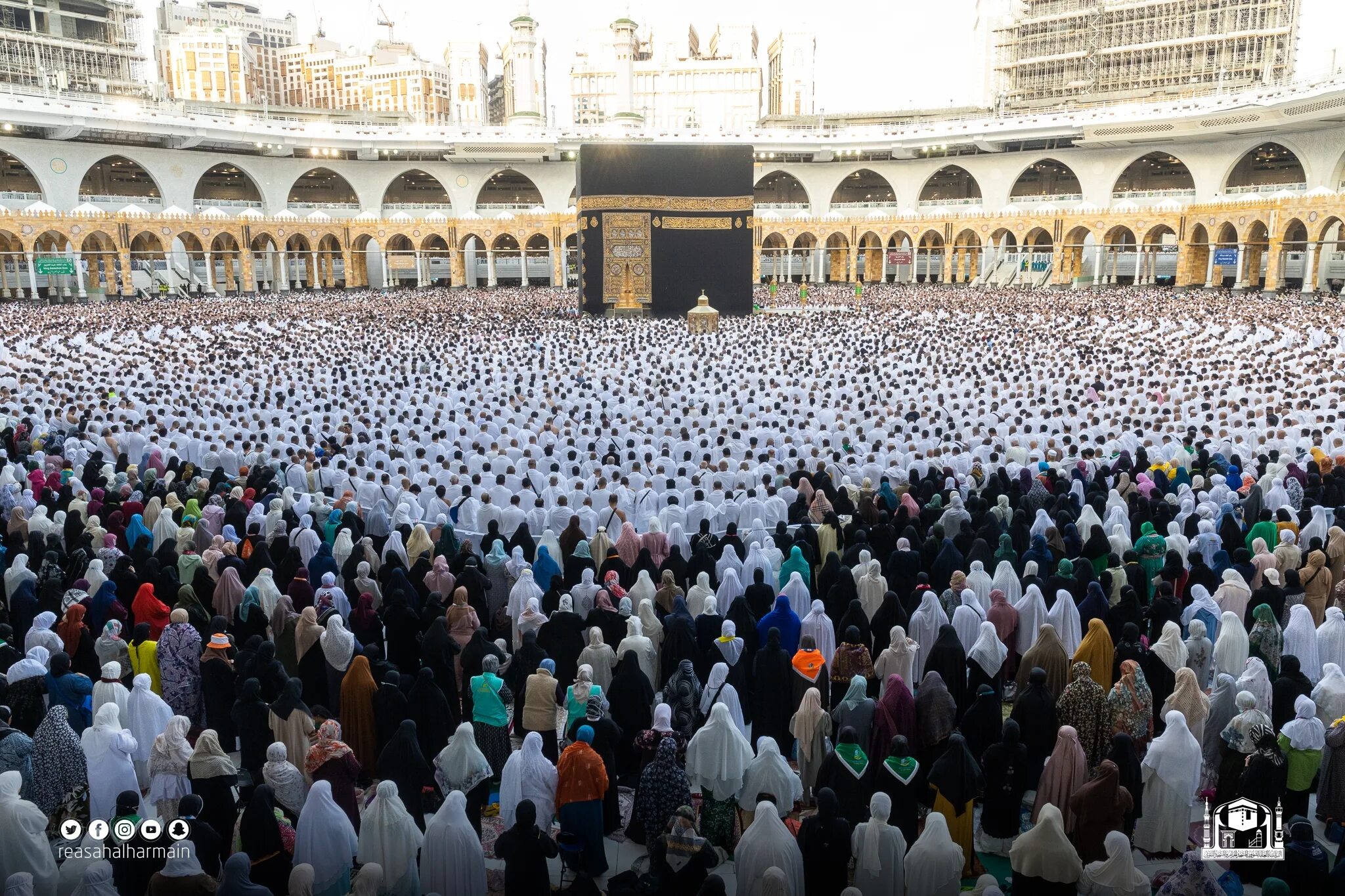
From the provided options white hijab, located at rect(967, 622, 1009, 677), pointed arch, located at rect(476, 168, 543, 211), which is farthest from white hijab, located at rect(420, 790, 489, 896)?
→ pointed arch, located at rect(476, 168, 543, 211)

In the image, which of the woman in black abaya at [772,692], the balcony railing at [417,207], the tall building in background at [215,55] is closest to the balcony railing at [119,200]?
the balcony railing at [417,207]

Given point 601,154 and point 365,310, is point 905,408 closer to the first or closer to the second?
point 601,154

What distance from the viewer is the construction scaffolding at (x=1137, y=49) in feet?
128

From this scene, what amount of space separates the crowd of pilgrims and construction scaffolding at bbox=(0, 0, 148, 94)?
4262 cm

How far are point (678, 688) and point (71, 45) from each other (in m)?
50.4

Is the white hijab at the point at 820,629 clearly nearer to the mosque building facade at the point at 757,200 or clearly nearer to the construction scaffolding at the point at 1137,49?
the mosque building facade at the point at 757,200

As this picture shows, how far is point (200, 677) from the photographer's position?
5.05 metres

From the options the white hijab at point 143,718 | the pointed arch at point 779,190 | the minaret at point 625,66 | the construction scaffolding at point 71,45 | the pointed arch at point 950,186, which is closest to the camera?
A: the white hijab at point 143,718

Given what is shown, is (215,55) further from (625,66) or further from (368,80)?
(625,66)

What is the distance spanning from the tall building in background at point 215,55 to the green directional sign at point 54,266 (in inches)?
1338

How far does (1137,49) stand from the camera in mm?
42125

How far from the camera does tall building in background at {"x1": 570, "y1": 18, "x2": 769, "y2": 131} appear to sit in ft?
192

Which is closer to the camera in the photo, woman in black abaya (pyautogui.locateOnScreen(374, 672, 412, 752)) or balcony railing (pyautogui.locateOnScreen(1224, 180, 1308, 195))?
woman in black abaya (pyautogui.locateOnScreen(374, 672, 412, 752))

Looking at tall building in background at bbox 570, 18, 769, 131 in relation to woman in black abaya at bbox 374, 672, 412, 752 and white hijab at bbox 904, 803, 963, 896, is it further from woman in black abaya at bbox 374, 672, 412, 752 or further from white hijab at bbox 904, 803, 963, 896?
white hijab at bbox 904, 803, 963, 896
